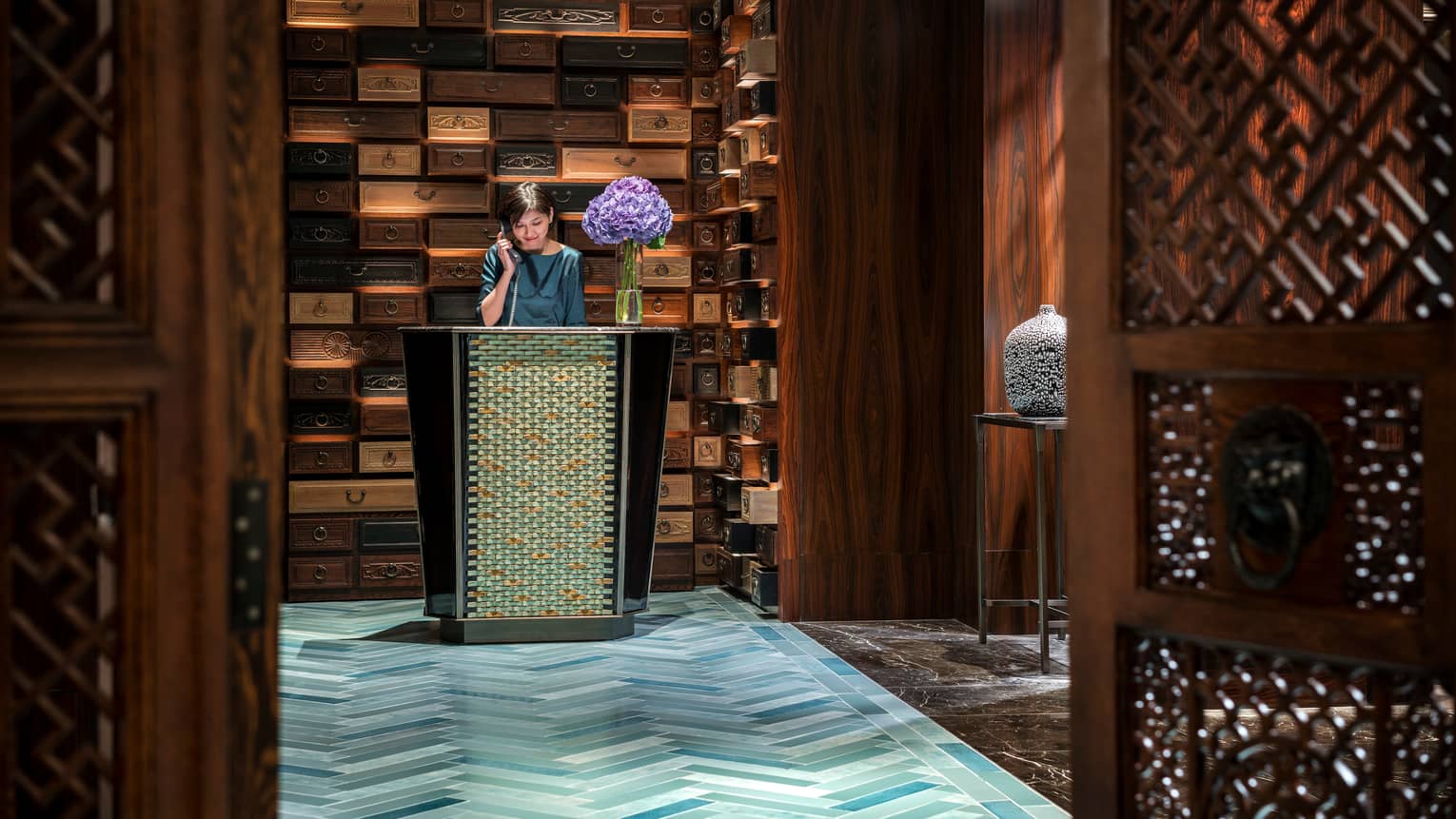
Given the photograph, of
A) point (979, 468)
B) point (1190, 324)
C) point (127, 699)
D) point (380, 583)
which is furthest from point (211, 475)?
point (380, 583)

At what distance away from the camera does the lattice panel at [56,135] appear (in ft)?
A: 4.29

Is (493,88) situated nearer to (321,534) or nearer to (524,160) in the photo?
(524,160)

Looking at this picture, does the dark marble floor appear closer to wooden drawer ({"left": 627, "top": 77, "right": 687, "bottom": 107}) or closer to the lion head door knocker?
the lion head door knocker

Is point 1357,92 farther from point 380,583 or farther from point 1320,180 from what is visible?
point 380,583

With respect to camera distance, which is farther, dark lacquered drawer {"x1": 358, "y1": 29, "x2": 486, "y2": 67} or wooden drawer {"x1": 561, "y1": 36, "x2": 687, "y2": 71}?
wooden drawer {"x1": 561, "y1": 36, "x2": 687, "y2": 71}

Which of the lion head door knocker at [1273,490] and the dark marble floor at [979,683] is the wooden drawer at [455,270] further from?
the lion head door knocker at [1273,490]

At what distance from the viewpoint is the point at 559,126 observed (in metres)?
6.82

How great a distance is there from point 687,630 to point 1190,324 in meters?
4.34

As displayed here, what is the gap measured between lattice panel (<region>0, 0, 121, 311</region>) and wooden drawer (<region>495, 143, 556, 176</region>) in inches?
206

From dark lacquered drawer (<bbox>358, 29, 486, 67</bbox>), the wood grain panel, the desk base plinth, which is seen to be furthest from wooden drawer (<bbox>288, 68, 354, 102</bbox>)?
the desk base plinth

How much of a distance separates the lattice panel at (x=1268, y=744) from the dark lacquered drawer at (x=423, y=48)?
554 centimetres

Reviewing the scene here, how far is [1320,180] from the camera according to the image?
5.39ft

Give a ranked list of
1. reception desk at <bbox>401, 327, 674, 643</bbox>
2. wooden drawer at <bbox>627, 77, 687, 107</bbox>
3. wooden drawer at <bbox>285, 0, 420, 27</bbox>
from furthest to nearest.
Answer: wooden drawer at <bbox>627, 77, 687, 107</bbox>
wooden drawer at <bbox>285, 0, 420, 27</bbox>
reception desk at <bbox>401, 327, 674, 643</bbox>

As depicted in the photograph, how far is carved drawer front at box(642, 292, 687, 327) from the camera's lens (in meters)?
6.98
